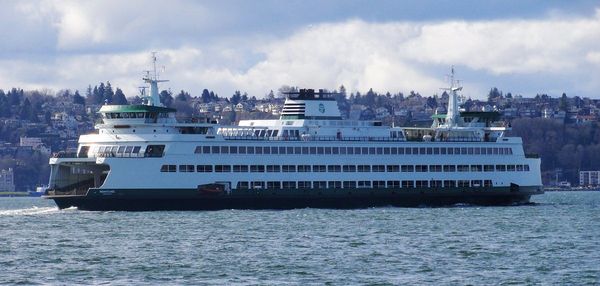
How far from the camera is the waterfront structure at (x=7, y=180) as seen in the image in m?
176

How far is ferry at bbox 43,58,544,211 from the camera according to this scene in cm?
7188

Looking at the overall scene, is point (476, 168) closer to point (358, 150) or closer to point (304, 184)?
point (358, 150)

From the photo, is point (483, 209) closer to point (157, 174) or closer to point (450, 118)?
point (450, 118)

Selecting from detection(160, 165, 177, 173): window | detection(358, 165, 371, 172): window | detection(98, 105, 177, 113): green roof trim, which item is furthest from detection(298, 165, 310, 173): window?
detection(98, 105, 177, 113): green roof trim

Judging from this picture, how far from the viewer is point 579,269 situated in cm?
4409

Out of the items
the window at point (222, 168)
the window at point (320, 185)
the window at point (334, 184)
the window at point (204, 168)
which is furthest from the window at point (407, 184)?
the window at point (204, 168)

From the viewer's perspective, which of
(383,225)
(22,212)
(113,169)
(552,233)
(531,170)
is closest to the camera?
(552,233)

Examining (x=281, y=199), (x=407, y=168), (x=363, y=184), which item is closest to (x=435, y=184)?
(x=407, y=168)

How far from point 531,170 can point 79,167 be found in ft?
83.1

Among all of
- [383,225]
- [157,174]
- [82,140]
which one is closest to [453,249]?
[383,225]

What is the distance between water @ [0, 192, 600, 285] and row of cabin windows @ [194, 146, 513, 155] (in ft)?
11.9

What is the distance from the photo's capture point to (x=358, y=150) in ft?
255

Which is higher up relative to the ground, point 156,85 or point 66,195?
point 156,85

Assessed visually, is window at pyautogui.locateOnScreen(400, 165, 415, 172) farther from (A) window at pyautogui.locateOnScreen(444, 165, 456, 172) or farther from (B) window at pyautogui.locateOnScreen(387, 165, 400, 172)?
(A) window at pyautogui.locateOnScreen(444, 165, 456, 172)
